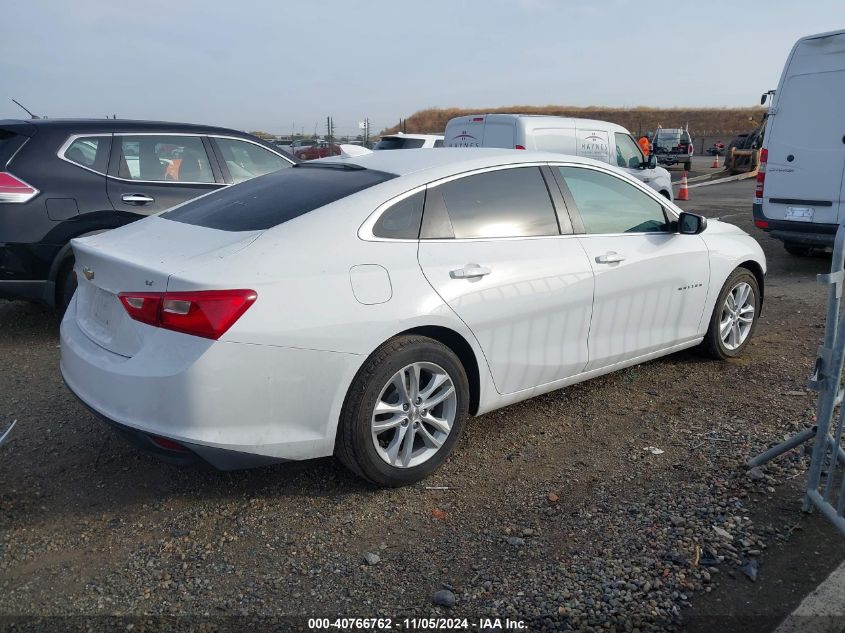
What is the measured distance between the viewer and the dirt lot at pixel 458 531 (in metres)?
2.62

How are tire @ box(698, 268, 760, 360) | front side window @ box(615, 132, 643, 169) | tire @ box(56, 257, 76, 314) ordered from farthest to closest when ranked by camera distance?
1. front side window @ box(615, 132, 643, 169)
2. tire @ box(56, 257, 76, 314)
3. tire @ box(698, 268, 760, 360)

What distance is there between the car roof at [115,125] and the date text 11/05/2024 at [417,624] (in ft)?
16.1

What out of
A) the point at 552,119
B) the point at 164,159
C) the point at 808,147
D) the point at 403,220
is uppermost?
the point at 552,119

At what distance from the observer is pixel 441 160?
12.8ft

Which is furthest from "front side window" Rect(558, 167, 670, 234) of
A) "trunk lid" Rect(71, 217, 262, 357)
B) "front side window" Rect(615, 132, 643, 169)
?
"front side window" Rect(615, 132, 643, 169)

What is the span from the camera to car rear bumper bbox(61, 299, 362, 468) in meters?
2.86

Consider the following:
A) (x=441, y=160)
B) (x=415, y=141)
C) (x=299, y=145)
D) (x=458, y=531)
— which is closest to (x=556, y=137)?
(x=415, y=141)

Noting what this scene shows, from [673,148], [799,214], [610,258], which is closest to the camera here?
[610,258]

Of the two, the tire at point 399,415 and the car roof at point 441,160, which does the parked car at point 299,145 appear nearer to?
the car roof at point 441,160

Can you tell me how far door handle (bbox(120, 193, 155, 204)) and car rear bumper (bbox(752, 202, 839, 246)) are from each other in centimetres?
701

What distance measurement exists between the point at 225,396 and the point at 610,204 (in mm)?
2701

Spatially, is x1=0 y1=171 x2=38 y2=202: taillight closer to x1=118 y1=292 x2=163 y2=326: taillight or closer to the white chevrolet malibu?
the white chevrolet malibu

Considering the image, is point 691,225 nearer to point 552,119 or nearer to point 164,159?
point 164,159

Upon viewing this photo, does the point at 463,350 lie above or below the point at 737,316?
above
